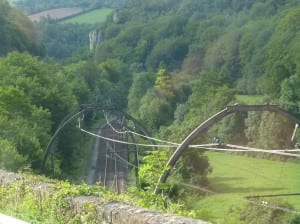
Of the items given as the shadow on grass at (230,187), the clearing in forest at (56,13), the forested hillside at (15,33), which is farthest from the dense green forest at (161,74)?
the clearing in forest at (56,13)

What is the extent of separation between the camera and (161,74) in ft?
347

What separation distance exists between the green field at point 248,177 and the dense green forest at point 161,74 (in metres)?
1.97

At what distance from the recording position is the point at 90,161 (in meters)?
67.2

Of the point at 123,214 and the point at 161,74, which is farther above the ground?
the point at 161,74

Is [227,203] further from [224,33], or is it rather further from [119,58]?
[119,58]

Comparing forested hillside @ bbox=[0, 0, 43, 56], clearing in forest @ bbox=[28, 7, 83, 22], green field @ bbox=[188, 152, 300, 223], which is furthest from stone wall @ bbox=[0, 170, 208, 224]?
clearing in forest @ bbox=[28, 7, 83, 22]

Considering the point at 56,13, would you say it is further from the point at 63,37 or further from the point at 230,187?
the point at 230,187

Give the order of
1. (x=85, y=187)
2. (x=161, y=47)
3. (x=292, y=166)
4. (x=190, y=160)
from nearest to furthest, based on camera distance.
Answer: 1. (x=85, y=187)
2. (x=190, y=160)
3. (x=292, y=166)
4. (x=161, y=47)

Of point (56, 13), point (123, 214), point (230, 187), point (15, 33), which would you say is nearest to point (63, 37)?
point (56, 13)

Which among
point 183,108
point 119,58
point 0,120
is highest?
point 119,58

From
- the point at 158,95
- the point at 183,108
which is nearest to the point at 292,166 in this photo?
the point at 183,108

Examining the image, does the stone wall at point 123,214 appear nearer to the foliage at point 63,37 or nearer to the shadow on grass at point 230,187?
the shadow on grass at point 230,187

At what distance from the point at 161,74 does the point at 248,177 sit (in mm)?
50363

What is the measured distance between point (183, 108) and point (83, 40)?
9330cm
